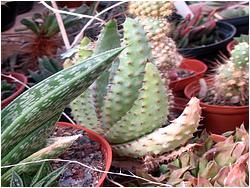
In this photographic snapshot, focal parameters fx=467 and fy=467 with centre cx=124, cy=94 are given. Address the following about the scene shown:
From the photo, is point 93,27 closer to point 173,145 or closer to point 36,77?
point 36,77

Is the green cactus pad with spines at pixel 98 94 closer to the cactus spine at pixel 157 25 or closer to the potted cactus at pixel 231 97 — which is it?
the cactus spine at pixel 157 25

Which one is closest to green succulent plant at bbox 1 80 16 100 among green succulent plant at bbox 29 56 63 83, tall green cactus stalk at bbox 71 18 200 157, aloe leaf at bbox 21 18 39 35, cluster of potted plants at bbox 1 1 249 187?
green succulent plant at bbox 29 56 63 83

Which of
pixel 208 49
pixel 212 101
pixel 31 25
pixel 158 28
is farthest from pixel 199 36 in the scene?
pixel 158 28

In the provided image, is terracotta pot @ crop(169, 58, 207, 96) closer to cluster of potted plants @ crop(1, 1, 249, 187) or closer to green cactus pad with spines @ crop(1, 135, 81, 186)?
cluster of potted plants @ crop(1, 1, 249, 187)

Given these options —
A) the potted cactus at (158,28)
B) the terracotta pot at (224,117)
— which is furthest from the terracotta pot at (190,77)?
the potted cactus at (158,28)

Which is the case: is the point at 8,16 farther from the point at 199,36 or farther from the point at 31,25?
the point at 199,36

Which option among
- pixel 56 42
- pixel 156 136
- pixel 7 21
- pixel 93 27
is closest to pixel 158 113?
pixel 156 136
